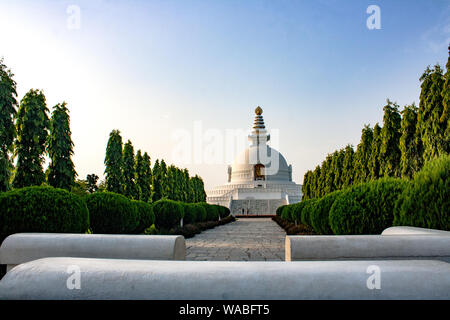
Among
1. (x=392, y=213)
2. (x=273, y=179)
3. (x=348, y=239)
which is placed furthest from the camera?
(x=273, y=179)

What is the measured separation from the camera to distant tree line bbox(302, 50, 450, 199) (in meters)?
16.2

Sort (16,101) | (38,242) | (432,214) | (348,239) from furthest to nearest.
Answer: (16,101)
(432,214)
(38,242)
(348,239)

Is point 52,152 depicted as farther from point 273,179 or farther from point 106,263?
point 273,179

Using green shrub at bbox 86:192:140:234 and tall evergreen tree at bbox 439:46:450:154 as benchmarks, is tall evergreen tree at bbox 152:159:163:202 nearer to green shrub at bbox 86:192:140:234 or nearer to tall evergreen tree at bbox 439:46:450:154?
green shrub at bbox 86:192:140:234

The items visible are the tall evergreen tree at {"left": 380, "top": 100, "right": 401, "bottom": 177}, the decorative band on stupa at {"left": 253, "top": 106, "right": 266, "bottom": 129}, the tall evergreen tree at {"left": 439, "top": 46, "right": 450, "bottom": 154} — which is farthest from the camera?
the decorative band on stupa at {"left": 253, "top": 106, "right": 266, "bottom": 129}

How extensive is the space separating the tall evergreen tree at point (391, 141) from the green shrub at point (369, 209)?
1465 centimetres

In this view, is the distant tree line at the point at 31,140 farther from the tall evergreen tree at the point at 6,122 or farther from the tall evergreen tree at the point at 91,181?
the tall evergreen tree at the point at 91,181

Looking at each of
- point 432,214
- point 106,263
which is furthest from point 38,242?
point 432,214

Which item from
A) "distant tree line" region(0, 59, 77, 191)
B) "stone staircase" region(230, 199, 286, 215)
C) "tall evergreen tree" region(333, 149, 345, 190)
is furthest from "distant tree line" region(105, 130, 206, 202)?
"tall evergreen tree" region(333, 149, 345, 190)

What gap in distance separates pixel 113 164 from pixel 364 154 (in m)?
19.3

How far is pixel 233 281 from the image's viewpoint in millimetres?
2664

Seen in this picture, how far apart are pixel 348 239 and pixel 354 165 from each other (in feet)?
74.3

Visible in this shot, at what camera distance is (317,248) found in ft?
14.0

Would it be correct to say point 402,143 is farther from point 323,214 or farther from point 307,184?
point 307,184
